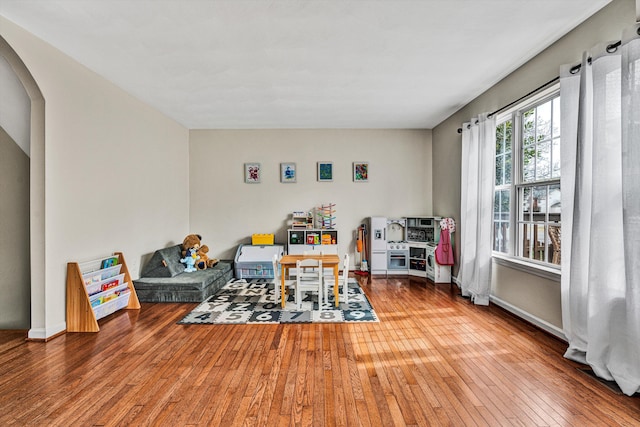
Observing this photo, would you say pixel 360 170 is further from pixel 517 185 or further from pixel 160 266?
pixel 160 266

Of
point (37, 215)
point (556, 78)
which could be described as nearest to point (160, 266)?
point (37, 215)

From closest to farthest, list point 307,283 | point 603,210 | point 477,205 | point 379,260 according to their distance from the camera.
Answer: point 603,210
point 307,283
point 477,205
point 379,260

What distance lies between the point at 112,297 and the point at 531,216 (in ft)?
16.6

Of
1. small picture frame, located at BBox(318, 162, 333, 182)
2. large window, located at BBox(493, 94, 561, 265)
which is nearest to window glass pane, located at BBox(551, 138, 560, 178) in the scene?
large window, located at BBox(493, 94, 561, 265)

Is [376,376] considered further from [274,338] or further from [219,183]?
[219,183]

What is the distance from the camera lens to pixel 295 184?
6367mm

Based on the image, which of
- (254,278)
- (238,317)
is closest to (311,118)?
(254,278)

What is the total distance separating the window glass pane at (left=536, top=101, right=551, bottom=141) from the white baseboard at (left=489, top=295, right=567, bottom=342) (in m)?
1.94

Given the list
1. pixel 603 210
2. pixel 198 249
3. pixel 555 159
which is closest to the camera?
pixel 603 210

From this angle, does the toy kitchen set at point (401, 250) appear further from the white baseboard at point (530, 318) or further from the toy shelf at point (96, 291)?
the toy shelf at point (96, 291)

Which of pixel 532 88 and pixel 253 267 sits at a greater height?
pixel 532 88

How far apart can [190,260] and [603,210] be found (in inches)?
204

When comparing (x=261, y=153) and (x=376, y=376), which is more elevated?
(x=261, y=153)

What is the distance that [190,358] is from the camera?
2.72 meters
